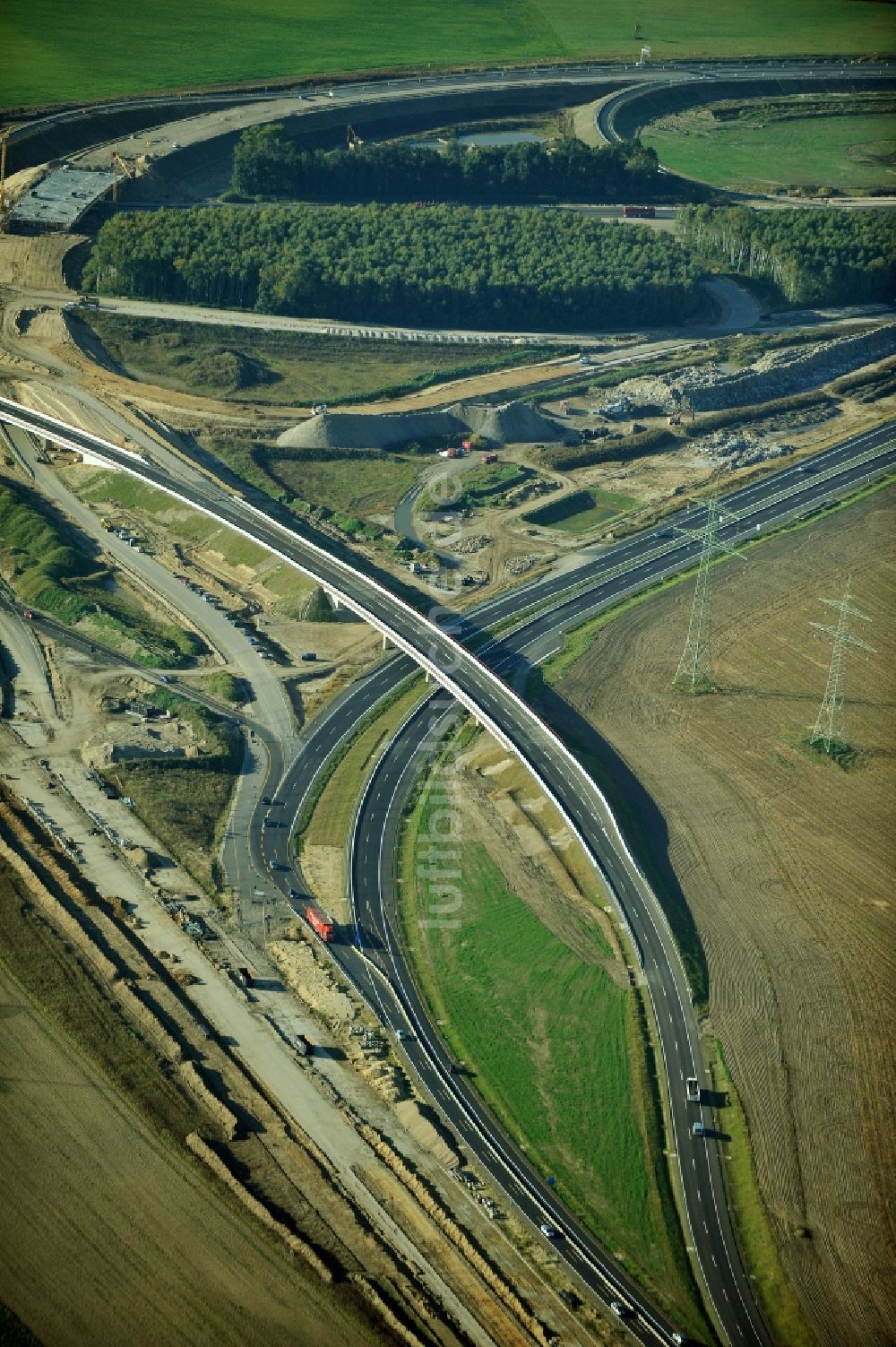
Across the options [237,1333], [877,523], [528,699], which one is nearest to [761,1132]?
[237,1333]

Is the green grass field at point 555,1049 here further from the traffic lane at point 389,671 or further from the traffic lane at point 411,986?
the traffic lane at point 389,671

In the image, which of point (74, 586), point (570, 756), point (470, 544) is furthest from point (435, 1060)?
point (470, 544)

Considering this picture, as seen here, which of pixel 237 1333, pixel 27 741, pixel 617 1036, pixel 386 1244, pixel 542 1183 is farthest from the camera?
pixel 27 741

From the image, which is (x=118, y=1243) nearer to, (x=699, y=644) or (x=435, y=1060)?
(x=435, y=1060)

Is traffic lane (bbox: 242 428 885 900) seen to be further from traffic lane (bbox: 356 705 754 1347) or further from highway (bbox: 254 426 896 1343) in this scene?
traffic lane (bbox: 356 705 754 1347)

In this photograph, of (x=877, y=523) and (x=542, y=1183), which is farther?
(x=877, y=523)

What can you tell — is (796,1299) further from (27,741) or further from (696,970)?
(27,741)

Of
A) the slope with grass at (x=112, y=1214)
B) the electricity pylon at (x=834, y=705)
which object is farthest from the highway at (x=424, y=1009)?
the electricity pylon at (x=834, y=705)
